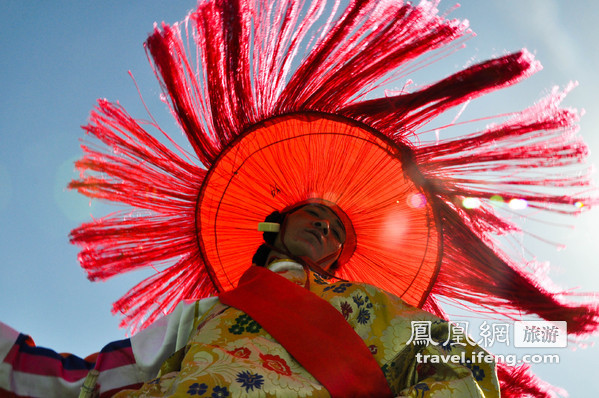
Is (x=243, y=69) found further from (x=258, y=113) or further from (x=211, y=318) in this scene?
(x=211, y=318)

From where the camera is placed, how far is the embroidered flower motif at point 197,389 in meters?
1.10

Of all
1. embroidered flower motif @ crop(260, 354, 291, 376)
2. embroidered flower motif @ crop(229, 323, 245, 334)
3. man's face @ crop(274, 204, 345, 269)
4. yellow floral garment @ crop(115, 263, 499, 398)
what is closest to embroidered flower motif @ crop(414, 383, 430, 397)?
yellow floral garment @ crop(115, 263, 499, 398)

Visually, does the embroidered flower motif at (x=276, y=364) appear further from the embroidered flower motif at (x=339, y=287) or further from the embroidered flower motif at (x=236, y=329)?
the embroidered flower motif at (x=339, y=287)

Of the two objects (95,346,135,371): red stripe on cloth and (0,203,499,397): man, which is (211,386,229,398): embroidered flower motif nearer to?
(0,203,499,397): man

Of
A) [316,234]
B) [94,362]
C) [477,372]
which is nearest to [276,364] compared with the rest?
[477,372]

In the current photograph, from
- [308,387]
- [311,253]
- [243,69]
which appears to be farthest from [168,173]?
[308,387]

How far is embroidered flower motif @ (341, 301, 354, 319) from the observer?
1613mm

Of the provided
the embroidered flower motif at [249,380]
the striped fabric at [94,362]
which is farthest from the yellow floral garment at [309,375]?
the striped fabric at [94,362]

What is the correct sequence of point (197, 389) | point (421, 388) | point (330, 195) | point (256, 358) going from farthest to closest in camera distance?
point (330, 195) < point (256, 358) < point (421, 388) < point (197, 389)

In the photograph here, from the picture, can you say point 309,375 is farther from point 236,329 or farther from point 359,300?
point 359,300

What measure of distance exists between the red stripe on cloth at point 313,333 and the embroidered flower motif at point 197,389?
348 mm

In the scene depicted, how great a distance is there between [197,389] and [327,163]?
1.57 m

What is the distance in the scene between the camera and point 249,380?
1.18 metres

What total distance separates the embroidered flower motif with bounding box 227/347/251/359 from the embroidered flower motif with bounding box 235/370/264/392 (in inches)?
5.0
